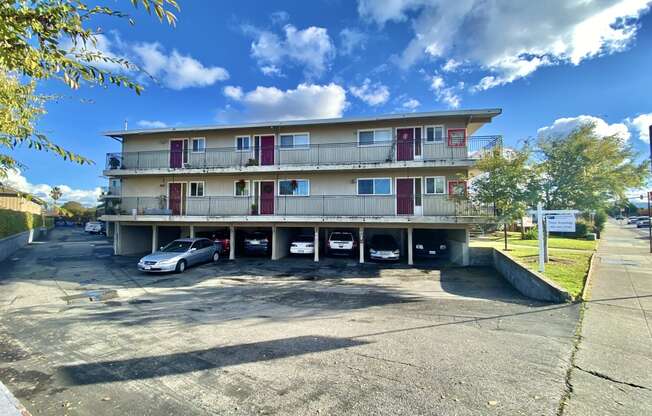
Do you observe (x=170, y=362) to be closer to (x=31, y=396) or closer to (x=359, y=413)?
(x=31, y=396)

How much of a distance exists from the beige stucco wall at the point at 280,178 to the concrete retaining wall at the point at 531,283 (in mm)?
5642

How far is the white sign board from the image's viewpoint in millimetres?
11539

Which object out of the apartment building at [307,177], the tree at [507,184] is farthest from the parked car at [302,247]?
the tree at [507,184]

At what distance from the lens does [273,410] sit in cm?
390

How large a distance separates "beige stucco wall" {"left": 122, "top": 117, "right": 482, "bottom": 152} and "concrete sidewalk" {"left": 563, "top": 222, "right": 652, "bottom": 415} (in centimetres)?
1099

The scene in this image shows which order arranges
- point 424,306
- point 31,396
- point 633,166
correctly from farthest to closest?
point 633,166
point 424,306
point 31,396

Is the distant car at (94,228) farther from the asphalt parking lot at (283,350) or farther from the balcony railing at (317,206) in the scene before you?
the asphalt parking lot at (283,350)

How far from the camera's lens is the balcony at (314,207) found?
1585cm

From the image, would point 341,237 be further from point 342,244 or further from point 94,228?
point 94,228

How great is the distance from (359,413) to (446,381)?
1543mm

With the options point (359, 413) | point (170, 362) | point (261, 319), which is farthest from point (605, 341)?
point (170, 362)

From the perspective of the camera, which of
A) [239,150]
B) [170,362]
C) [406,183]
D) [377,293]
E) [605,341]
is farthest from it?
[239,150]

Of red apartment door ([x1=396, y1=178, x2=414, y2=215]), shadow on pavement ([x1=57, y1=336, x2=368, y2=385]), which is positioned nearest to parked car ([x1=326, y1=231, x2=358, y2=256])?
red apartment door ([x1=396, y1=178, x2=414, y2=215])

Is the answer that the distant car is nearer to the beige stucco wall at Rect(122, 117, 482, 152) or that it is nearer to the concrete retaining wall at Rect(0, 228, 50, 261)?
the concrete retaining wall at Rect(0, 228, 50, 261)
